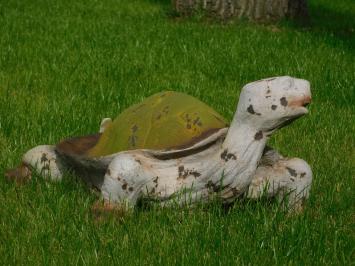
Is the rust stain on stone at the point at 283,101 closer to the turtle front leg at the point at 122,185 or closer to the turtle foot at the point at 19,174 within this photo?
the turtle front leg at the point at 122,185

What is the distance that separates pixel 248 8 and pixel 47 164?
24.2 ft

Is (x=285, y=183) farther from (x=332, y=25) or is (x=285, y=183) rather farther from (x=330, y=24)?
(x=330, y=24)

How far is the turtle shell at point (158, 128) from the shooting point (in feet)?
13.4

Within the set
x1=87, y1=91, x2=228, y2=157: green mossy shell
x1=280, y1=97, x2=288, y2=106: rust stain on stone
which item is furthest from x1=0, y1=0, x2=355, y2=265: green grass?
x1=280, y1=97, x2=288, y2=106: rust stain on stone

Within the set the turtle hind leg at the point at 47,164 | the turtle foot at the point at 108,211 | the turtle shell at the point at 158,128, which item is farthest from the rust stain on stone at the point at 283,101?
the turtle hind leg at the point at 47,164

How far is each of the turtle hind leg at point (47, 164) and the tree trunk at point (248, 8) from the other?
285 inches

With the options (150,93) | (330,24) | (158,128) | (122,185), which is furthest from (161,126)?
(330,24)

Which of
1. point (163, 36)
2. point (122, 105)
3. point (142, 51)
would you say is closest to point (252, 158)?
point (122, 105)

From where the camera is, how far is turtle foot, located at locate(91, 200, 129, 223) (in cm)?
395

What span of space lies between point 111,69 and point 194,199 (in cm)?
419

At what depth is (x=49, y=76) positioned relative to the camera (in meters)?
7.72

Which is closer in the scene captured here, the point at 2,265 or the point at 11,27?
the point at 2,265

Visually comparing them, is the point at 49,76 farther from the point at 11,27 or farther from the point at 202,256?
the point at 202,256

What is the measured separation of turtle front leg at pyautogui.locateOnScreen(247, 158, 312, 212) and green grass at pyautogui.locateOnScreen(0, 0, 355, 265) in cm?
7
